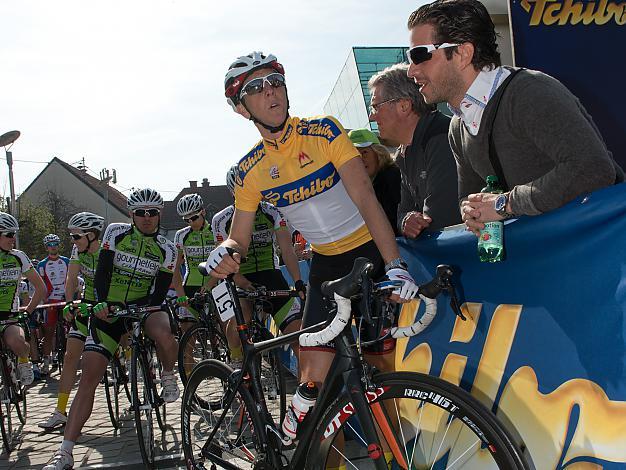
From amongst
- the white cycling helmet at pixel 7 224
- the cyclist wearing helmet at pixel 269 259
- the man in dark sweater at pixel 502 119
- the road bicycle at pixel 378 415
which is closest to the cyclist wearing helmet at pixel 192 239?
the cyclist wearing helmet at pixel 269 259

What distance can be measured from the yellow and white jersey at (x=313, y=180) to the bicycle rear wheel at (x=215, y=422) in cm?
96

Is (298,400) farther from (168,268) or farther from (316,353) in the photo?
(168,268)

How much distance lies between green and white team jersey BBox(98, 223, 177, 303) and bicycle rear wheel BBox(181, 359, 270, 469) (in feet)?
9.07

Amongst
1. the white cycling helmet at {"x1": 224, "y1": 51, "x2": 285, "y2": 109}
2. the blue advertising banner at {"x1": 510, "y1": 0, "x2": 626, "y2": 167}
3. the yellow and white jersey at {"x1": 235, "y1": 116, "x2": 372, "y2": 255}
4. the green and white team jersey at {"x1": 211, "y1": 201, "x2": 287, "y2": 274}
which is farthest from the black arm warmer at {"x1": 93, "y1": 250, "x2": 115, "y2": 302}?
the blue advertising banner at {"x1": 510, "y1": 0, "x2": 626, "y2": 167}

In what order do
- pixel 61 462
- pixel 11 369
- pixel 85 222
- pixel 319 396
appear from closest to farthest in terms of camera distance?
pixel 319 396 < pixel 61 462 < pixel 11 369 < pixel 85 222

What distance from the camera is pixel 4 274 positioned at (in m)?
9.12

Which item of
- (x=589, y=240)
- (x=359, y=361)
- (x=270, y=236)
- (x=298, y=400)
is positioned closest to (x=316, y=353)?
(x=298, y=400)

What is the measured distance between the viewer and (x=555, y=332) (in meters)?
2.57

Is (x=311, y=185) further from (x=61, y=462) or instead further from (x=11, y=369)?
(x=11, y=369)

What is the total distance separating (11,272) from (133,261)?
3467 mm

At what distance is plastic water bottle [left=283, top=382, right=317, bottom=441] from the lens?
10.6 feet

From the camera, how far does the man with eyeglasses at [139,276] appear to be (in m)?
6.12

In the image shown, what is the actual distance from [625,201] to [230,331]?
198 inches

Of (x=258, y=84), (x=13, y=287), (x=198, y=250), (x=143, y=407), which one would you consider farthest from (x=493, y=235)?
(x=13, y=287)
